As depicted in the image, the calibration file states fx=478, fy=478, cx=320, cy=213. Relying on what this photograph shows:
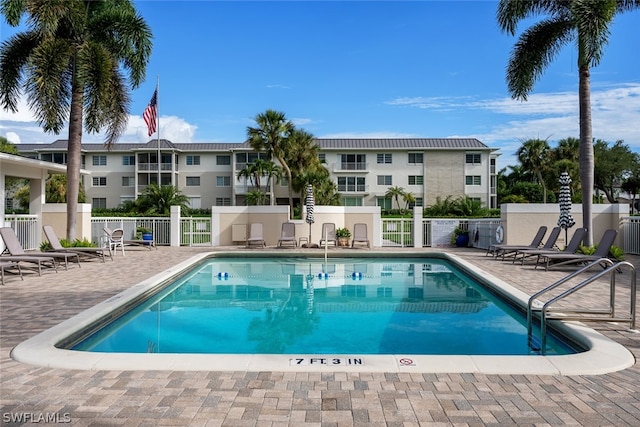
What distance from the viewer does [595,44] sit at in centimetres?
1327

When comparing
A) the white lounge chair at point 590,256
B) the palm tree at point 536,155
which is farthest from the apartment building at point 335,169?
the white lounge chair at point 590,256

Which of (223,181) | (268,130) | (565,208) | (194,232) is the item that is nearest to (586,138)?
(565,208)

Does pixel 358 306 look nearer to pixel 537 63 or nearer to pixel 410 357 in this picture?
pixel 410 357

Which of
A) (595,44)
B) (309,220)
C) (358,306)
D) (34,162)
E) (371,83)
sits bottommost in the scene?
(358,306)

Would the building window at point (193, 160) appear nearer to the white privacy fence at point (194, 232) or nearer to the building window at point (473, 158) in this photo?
the building window at point (473, 158)

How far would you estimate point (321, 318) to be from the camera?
316 inches

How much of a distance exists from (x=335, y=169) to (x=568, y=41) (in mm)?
30618

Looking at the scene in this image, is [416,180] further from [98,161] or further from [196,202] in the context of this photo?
[98,161]

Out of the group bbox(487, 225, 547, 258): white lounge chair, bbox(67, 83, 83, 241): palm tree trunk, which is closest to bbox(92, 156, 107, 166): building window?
bbox(67, 83, 83, 241): palm tree trunk

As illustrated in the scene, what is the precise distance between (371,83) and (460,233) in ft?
27.2

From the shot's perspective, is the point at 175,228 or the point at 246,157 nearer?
the point at 175,228

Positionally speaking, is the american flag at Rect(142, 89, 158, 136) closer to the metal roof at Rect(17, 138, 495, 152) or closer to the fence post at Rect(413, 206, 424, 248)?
the fence post at Rect(413, 206, 424, 248)

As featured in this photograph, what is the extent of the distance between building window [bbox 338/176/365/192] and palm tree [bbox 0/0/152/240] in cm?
3031

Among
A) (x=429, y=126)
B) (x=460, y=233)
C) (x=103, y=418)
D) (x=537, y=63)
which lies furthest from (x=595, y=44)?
(x=429, y=126)
